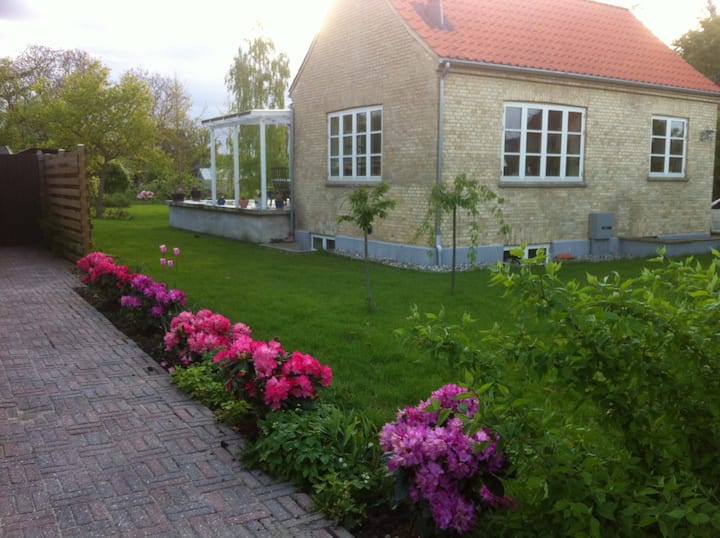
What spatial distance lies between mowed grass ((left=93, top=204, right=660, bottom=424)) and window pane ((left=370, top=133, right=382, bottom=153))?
2.59 meters

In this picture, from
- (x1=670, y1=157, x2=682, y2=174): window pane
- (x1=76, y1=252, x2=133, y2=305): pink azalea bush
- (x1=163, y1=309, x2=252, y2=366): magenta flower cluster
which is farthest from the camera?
(x1=670, y1=157, x2=682, y2=174): window pane

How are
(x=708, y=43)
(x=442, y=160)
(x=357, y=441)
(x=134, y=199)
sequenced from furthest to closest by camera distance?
(x=134, y=199) < (x=708, y=43) < (x=442, y=160) < (x=357, y=441)

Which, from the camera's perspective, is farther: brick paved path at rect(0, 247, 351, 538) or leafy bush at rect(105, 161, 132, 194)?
leafy bush at rect(105, 161, 132, 194)

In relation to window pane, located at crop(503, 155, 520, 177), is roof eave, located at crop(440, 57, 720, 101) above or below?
above

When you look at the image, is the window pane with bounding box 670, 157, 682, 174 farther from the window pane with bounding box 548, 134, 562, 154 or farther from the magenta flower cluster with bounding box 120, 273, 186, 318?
the magenta flower cluster with bounding box 120, 273, 186, 318

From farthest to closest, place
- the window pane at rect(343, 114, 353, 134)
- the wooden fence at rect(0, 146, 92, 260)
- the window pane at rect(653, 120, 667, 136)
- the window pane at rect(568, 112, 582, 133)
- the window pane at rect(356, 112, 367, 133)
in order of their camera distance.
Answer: the window pane at rect(653, 120, 667, 136) → the window pane at rect(343, 114, 353, 134) → the window pane at rect(356, 112, 367, 133) → the window pane at rect(568, 112, 582, 133) → the wooden fence at rect(0, 146, 92, 260)

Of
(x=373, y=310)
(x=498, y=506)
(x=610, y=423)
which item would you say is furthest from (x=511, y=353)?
(x=373, y=310)

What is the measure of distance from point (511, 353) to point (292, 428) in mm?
1862

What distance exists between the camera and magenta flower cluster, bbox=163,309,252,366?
6.13 meters

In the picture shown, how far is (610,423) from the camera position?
3.00 metres

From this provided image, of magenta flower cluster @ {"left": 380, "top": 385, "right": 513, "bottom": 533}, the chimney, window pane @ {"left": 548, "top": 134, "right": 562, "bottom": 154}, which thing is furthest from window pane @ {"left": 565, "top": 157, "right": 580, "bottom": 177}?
magenta flower cluster @ {"left": 380, "top": 385, "right": 513, "bottom": 533}

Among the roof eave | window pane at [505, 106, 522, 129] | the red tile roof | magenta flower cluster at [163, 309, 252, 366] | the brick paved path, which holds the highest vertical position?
the red tile roof

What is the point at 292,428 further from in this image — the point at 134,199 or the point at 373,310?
the point at 134,199

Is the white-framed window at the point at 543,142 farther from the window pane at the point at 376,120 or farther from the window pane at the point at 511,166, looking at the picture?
the window pane at the point at 376,120
